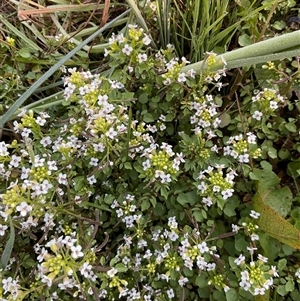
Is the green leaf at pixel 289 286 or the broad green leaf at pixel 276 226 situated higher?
Result: the broad green leaf at pixel 276 226

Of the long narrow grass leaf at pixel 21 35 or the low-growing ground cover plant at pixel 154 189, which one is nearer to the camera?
the low-growing ground cover plant at pixel 154 189

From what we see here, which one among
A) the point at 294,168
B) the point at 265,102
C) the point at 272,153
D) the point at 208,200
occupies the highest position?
the point at 265,102

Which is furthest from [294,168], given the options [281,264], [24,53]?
[24,53]

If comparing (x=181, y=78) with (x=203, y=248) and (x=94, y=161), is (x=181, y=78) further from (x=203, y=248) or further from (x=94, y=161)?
(x=203, y=248)

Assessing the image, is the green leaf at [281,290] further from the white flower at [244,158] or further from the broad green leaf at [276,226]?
the white flower at [244,158]

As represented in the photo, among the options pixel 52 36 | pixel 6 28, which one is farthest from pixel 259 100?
pixel 6 28

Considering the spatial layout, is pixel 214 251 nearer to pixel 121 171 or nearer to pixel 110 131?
pixel 121 171

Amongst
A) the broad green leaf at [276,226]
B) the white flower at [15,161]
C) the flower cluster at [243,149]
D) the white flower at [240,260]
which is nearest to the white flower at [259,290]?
the white flower at [240,260]

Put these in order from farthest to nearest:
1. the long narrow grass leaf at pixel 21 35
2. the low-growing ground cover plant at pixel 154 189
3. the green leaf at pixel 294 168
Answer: the long narrow grass leaf at pixel 21 35 → the green leaf at pixel 294 168 → the low-growing ground cover plant at pixel 154 189
